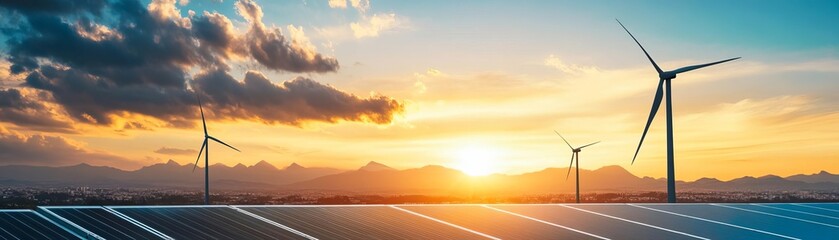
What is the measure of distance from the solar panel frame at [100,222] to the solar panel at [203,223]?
459 mm

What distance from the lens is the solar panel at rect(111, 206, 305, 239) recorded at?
18.8 metres

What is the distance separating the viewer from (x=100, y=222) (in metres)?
18.7

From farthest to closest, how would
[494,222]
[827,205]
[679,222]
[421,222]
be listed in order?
[827,205] → [679,222] → [494,222] → [421,222]

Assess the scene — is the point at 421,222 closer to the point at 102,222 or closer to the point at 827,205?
the point at 102,222

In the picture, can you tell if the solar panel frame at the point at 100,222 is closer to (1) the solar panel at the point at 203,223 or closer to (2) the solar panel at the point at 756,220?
(1) the solar panel at the point at 203,223

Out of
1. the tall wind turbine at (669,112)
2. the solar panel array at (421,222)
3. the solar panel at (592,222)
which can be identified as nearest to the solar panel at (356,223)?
the solar panel array at (421,222)

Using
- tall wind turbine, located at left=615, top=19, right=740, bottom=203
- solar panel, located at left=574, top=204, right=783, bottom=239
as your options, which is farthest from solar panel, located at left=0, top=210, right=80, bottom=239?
tall wind turbine, located at left=615, top=19, right=740, bottom=203

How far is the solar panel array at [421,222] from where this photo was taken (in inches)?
726

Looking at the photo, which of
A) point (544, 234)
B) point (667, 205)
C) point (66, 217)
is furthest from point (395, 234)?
point (667, 205)

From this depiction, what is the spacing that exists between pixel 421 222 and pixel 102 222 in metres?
9.34

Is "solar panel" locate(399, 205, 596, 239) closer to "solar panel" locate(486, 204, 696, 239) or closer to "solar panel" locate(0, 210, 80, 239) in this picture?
"solar panel" locate(486, 204, 696, 239)

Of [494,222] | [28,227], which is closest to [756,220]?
[494,222]

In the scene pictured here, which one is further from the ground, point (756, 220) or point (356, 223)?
point (756, 220)

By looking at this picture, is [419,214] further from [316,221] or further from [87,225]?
[87,225]
